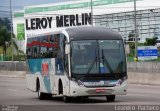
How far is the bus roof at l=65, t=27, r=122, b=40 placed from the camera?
22.1 m

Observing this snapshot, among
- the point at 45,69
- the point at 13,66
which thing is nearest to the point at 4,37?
the point at 13,66

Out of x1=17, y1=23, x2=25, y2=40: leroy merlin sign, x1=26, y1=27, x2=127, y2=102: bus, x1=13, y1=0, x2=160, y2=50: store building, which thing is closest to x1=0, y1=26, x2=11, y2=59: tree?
x1=13, y1=0, x2=160, y2=50: store building

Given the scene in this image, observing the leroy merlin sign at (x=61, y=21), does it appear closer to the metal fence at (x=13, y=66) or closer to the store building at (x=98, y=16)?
the store building at (x=98, y=16)

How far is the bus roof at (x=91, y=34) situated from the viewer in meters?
22.1

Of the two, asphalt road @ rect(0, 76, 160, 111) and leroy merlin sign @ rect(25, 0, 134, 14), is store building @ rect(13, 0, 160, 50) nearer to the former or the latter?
leroy merlin sign @ rect(25, 0, 134, 14)

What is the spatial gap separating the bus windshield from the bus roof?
0.16 m

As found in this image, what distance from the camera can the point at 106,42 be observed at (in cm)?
2219

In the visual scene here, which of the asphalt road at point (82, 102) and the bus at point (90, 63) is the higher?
the bus at point (90, 63)

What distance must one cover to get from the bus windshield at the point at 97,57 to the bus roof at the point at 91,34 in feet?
0.52

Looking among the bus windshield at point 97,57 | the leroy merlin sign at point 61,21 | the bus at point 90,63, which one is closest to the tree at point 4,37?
the leroy merlin sign at point 61,21

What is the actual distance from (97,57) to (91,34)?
1.02 meters

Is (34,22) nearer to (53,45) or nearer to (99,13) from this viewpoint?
(99,13)

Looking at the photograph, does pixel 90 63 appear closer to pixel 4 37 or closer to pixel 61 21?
pixel 4 37

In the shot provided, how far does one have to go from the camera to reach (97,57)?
71.7ft
